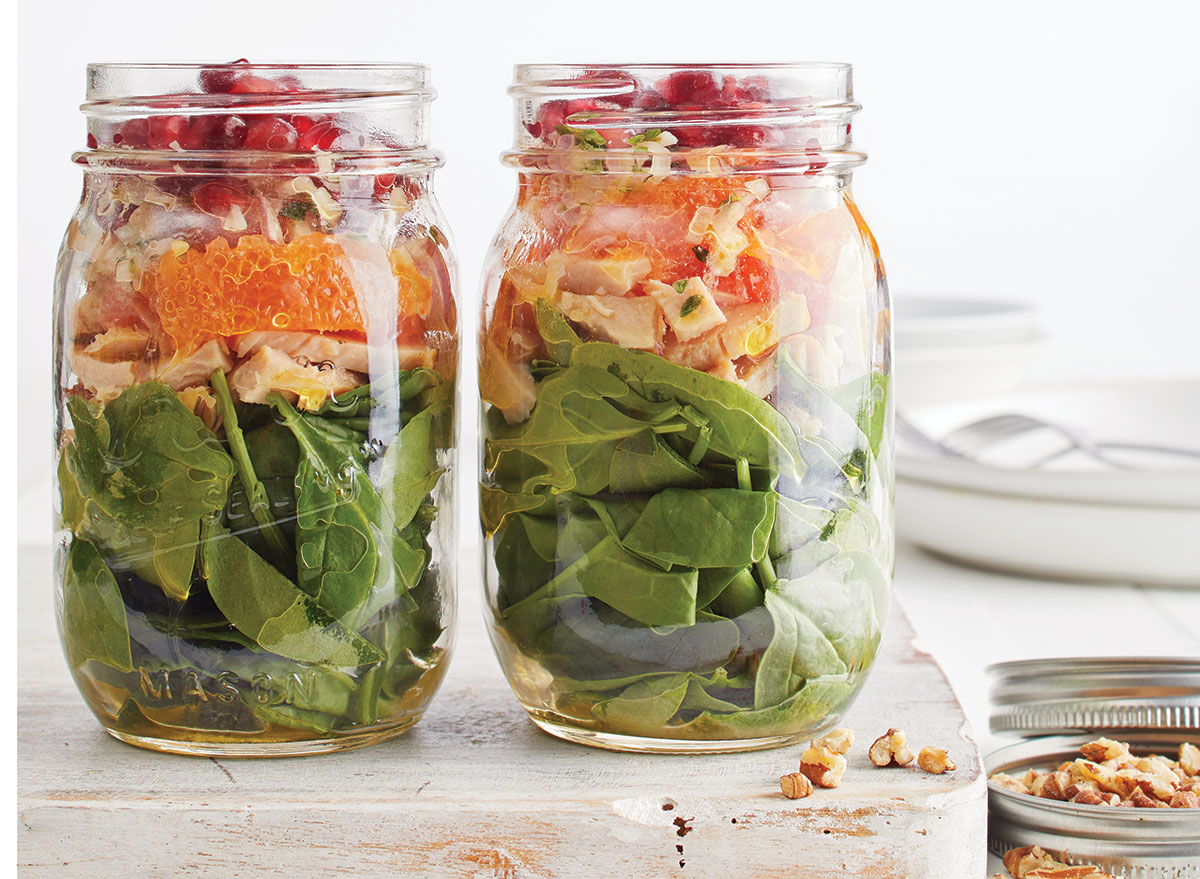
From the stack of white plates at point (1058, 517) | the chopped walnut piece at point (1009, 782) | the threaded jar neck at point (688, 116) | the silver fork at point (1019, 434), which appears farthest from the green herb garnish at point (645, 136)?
the silver fork at point (1019, 434)

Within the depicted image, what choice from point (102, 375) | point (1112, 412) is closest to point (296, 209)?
point (102, 375)

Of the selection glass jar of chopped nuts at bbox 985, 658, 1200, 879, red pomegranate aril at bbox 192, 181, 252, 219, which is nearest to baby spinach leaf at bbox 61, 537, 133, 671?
red pomegranate aril at bbox 192, 181, 252, 219

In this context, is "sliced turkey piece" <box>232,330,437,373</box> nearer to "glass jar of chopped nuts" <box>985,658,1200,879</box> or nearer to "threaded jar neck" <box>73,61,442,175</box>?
"threaded jar neck" <box>73,61,442,175</box>

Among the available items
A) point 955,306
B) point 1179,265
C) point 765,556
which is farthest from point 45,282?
point 1179,265

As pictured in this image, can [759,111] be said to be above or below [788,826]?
above

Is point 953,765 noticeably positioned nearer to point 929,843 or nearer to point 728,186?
point 929,843

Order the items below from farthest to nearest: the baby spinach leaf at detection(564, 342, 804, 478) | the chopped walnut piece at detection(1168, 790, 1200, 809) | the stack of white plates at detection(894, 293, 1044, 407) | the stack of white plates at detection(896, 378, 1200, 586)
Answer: the stack of white plates at detection(894, 293, 1044, 407) → the stack of white plates at detection(896, 378, 1200, 586) → the chopped walnut piece at detection(1168, 790, 1200, 809) → the baby spinach leaf at detection(564, 342, 804, 478)

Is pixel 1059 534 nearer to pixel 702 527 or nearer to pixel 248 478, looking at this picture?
pixel 702 527
